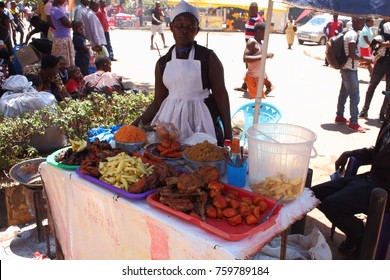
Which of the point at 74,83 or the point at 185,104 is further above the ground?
the point at 185,104

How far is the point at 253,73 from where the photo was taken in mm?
6664

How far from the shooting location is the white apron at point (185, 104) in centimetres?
281

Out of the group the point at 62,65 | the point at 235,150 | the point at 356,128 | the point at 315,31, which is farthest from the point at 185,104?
the point at 315,31

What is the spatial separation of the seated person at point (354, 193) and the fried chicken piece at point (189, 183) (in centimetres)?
144

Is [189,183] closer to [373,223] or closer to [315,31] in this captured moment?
[373,223]

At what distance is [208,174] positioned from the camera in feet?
6.53

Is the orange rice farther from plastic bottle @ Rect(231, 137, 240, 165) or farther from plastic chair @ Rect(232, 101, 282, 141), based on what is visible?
plastic chair @ Rect(232, 101, 282, 141)

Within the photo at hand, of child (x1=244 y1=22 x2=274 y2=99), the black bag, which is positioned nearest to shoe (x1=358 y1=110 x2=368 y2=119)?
the black bag

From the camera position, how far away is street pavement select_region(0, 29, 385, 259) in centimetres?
512

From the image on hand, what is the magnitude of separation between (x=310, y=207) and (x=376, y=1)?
1264mm

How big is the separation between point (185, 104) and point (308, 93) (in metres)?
7.09

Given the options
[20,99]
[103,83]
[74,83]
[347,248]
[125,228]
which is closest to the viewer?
[125,228]

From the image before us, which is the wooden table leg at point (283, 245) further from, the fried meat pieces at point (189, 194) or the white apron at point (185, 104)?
the white apron at point (185, 104)

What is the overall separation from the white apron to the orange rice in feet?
1.10
